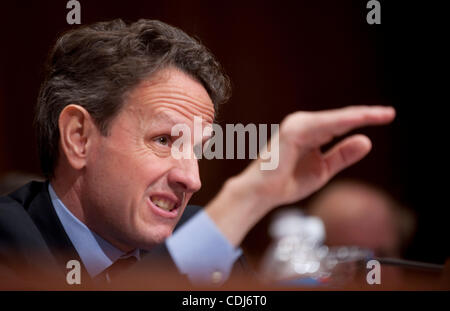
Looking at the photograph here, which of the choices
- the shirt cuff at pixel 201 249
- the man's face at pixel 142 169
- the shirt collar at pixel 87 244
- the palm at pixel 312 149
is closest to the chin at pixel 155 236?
the man's face at pixel 142 169

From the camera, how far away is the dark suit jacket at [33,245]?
1351 millimetres

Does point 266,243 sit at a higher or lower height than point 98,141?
lower

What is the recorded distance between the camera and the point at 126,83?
1442mm

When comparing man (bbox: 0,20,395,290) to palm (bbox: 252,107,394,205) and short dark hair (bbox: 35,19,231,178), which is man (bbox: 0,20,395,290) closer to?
short dark hair (bbox: 35,19,231,178)

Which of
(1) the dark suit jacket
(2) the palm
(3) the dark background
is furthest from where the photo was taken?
(3) the dark background

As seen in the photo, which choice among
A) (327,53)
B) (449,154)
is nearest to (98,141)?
(327,53)

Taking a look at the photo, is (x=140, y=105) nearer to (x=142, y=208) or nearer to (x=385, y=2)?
(x=142, y=208)

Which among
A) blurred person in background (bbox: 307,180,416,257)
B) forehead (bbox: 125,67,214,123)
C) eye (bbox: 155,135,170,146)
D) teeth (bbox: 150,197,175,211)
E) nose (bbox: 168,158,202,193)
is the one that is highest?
forehead (bbox: 125,67,214,123)

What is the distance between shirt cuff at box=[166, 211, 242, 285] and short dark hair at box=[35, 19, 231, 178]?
415 millimetres

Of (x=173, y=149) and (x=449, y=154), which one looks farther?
(x=449, y=154)

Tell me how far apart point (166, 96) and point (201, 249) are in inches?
18.4

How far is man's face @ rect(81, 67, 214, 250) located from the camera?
4.58 feet

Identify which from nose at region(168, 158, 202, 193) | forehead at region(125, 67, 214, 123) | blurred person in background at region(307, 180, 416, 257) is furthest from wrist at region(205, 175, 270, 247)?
blurred person in background at region(307, 180, 416, 257)
